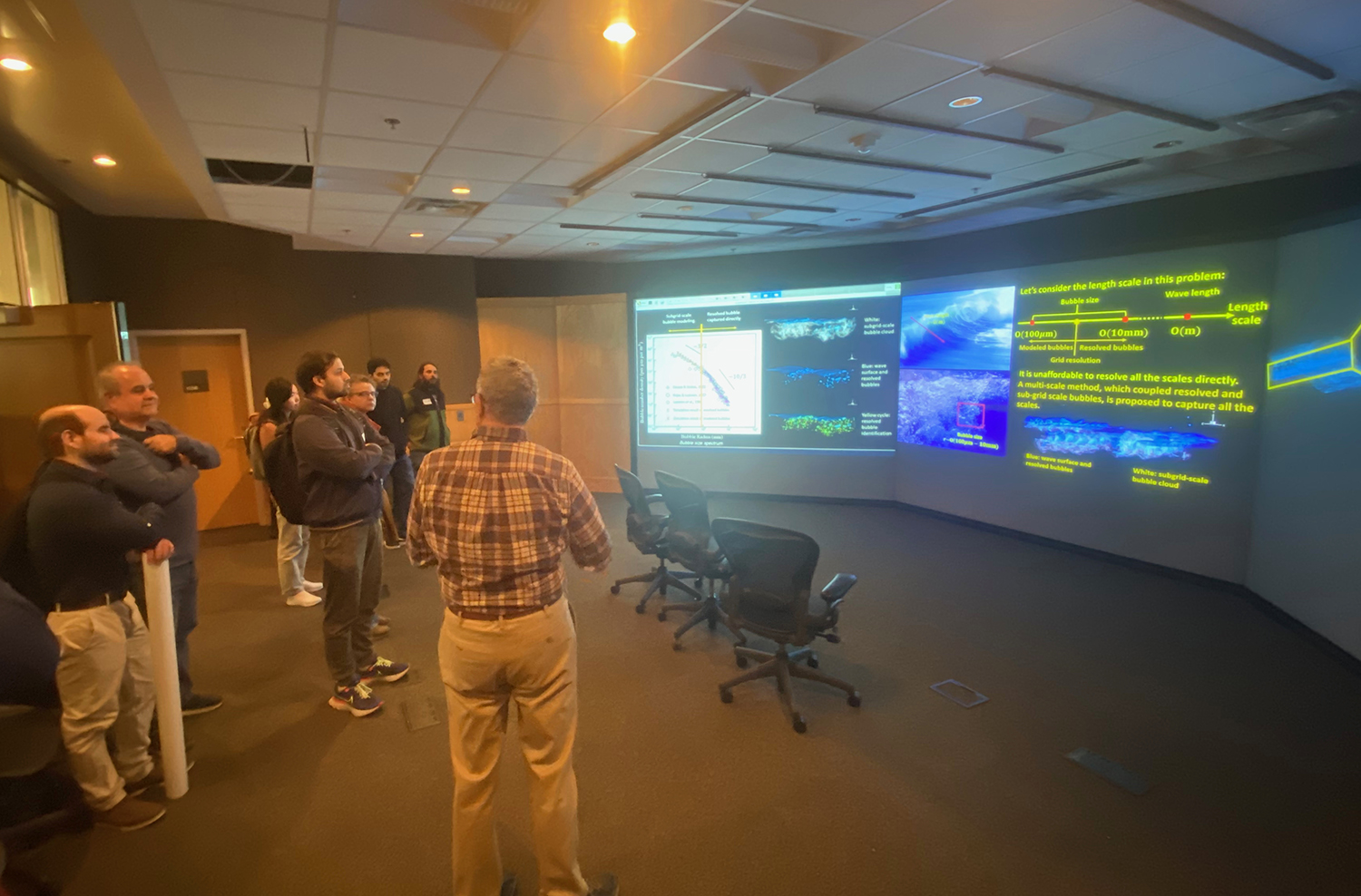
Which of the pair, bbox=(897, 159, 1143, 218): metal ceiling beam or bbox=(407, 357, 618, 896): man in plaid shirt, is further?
bbox=(897, 159, 1143, 218): metal ceiling beam

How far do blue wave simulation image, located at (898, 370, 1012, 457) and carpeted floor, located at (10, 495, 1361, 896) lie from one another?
7.08ft

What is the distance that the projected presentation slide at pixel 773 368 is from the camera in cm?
716

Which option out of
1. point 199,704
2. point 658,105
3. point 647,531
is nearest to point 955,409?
point 647,531

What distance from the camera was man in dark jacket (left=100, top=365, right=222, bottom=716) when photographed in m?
2.61

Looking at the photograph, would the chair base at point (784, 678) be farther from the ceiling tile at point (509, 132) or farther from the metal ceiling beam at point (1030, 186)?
the metal ceiling beam at point (1030, 186)

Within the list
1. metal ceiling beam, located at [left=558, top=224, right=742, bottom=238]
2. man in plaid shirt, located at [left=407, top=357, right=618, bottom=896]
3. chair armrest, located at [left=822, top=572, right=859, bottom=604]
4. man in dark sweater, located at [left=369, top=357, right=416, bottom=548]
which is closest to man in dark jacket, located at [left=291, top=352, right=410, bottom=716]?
man in plaid shirt, located at [left=407, top=357, right=618, bottom=896]

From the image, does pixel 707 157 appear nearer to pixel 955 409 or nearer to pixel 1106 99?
pixel 1106 99

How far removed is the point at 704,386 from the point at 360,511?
4949 mm

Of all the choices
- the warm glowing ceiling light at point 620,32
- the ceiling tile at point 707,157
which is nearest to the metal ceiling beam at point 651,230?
the ceiling tile at point 707,157

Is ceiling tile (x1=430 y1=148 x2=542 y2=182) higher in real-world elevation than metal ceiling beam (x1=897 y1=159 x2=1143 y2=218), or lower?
lower

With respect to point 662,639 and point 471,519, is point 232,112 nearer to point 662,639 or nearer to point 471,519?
point 471,519

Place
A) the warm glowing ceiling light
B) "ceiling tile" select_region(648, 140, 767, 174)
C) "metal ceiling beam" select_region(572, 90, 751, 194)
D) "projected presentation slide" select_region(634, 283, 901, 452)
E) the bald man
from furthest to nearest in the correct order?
"projected presentation slide" select_region(634, 283, 901, 452) → "ceiling tile" select_region(648, 140, 767, 174) → "metal ceiling beam" select_region(572, 90, 751, 194) → the warm glowing ceiling light → the bald man

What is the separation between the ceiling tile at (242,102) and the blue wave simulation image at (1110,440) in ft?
18.9

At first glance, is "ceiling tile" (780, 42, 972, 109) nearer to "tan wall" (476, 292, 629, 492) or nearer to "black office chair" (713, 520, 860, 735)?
"black office chair" (713, 520, 860, 735)
